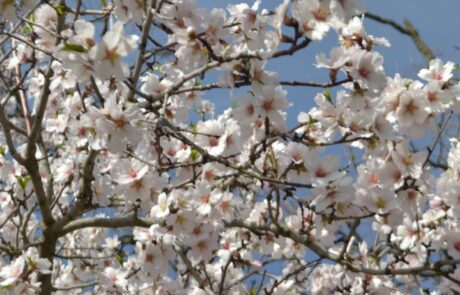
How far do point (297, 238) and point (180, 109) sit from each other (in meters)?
1.11

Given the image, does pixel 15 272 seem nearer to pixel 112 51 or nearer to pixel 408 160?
pixel 112 51

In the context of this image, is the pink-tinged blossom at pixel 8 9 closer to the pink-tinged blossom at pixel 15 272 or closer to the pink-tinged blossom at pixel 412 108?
the pink-tinged blossom at pixel 15 272

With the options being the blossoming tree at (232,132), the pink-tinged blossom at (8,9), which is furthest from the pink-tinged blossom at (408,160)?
the pink-tinged blossom at (8,9)

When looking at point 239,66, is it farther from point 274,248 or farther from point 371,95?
point 274,248

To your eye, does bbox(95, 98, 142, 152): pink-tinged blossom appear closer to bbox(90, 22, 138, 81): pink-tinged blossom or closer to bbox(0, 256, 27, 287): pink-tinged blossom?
bbox(90, 22, 138, 81): pink-tinged blossom

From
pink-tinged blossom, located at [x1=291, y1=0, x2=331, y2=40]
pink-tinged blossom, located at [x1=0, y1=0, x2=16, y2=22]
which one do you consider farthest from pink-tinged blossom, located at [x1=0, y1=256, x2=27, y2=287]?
pink-tinged blossom, located at [x1=291, y1=0, x2=331, y2=40]

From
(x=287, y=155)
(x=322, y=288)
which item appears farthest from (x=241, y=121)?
(x=322, y=288)

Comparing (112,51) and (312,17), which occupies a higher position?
(112,51)

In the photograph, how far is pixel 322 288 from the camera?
6648mm

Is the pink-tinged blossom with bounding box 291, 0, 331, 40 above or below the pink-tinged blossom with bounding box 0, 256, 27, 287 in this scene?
below

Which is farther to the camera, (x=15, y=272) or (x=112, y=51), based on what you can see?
(x=15, y=272)

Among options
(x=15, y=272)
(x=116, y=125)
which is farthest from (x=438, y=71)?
(x=15, y=272)

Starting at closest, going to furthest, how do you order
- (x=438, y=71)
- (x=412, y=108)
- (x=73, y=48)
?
(x=73, y=48), (x=412, y=108), (x=438, y=71)

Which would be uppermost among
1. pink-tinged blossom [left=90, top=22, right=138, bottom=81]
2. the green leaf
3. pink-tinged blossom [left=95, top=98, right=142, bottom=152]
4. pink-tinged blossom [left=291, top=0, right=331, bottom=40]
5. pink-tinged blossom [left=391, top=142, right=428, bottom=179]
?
the green leaf
